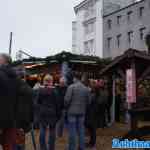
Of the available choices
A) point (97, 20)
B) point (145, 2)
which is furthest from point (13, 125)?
point (97, 20)

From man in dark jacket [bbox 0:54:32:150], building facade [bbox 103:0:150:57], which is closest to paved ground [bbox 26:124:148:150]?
man in dark jacket [bbox 0:54:32:150]

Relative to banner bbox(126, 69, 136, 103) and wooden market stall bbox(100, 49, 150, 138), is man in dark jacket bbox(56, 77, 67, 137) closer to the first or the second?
wooden market stall bbox(100, 49, 150, 138)

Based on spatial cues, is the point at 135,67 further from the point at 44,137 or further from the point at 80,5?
the point at 80,5

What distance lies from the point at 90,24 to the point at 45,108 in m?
48.8

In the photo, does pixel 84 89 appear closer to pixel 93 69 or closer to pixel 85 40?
pixel 93 69

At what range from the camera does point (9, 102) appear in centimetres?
502

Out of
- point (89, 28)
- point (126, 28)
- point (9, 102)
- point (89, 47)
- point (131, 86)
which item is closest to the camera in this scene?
point (9, 102)

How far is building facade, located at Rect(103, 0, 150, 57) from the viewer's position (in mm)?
44062

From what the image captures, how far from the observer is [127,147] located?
896cm

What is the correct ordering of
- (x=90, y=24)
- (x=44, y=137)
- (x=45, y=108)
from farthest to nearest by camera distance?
1. (x=90, y=24)
2. (x=44, y=137)
3. (x=45, y=108)

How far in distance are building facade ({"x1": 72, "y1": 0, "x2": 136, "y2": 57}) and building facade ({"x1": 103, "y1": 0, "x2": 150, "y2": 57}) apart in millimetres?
1581

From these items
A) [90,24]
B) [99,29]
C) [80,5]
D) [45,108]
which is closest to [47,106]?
[45,108]

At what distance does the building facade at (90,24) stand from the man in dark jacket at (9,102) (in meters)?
45.5

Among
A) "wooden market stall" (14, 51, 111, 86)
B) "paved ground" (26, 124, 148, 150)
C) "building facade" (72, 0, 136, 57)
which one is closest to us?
"paved ground" (26, 124, 148, 150)
